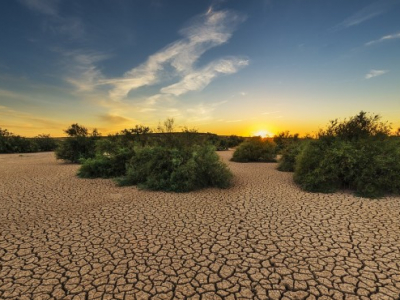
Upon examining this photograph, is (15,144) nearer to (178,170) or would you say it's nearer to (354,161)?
(178,170)

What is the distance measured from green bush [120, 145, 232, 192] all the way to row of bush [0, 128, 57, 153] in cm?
2343

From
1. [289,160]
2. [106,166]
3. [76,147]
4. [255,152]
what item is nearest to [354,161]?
[289,160]

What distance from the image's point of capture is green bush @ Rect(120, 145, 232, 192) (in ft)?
27.4

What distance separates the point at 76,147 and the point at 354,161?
53.9 feet

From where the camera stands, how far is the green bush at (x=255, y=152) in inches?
664

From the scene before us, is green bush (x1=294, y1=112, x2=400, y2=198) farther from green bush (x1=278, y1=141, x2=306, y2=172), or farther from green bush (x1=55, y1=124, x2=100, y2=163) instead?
green bush (x1=55, y1=124, x2=100, y2=163)

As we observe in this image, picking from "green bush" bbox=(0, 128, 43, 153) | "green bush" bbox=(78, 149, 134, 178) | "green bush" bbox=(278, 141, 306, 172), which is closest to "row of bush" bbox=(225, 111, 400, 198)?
"green bush" bbox=(278, 141, 306, 172)

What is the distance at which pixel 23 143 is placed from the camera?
25906 millimetres

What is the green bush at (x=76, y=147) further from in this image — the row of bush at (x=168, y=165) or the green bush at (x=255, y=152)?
the green bush at (x=255, y=152)

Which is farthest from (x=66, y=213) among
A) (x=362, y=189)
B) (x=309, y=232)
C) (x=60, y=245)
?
(x=362, y=189)

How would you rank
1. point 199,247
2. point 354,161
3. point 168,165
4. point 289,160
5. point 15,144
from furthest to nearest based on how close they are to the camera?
point 15,144 → point 289,160 → point 168,165 → point 354,161 → point 199,247

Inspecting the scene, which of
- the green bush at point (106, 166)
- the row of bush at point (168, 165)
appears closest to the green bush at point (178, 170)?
the row of bush at point (168, 165)

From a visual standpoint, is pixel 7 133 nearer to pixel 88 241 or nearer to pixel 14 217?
pixel 14 217

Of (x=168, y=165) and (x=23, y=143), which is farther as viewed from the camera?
(x=23, y=143)
